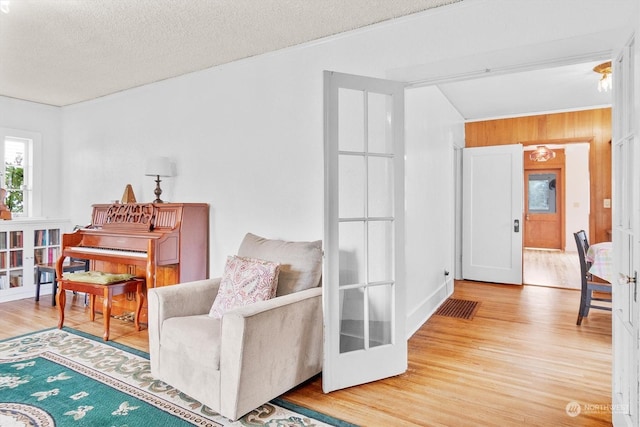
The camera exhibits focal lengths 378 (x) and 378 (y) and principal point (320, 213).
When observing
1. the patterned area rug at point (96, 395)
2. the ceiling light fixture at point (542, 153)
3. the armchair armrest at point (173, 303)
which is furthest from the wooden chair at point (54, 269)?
the ceiling light fixture at point (542, 153)

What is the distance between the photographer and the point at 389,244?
103 inches

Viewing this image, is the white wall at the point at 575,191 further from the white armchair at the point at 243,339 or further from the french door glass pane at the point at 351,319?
the white armchair at the point at 243,339

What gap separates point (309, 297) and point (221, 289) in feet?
2.07

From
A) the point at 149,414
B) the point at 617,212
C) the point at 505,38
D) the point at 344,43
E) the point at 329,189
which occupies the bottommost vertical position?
the point at 149,414

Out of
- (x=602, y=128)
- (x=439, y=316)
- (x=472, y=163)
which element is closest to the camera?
(x=439, y=316)

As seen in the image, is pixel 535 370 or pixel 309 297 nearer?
pixel 309 297

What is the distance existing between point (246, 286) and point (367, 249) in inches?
33.0

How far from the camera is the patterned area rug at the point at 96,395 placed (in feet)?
6.70

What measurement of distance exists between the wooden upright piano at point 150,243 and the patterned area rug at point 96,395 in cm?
70

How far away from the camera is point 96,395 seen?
2.30 metres

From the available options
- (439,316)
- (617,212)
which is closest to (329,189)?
(617,212)

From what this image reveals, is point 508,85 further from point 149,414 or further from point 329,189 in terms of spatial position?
point 149,414

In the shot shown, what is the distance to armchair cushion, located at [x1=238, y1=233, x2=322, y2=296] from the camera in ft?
8.54

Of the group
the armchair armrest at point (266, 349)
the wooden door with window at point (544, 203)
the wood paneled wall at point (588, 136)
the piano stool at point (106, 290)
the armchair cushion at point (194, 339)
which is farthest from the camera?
the wooden door with window at point (544, 203)
